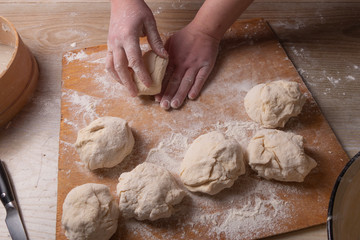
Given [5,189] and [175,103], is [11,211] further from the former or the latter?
[175,103]

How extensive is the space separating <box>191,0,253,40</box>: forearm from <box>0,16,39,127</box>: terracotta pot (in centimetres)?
89

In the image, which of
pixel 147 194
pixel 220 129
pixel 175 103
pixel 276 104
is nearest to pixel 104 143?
pixel 147 194

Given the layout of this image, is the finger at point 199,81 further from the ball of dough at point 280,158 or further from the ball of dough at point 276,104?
the ball of dough at point 280,158

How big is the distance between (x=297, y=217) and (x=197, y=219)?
0.40m

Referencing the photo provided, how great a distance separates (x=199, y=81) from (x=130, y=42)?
0.39 m

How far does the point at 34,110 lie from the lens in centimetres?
153

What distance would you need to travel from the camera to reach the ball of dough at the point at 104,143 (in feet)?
4.09

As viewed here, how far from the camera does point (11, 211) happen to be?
3.98 feet

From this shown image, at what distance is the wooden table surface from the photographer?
1313 millimetres

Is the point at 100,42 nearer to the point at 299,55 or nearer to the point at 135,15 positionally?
the point at 135,15

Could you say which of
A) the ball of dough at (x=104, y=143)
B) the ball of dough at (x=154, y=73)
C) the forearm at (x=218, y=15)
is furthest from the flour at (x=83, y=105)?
the forearm at (x=218, y=15)

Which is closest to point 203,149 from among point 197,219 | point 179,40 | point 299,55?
point 197,219

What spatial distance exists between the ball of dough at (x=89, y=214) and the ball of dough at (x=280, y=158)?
0.60 metres

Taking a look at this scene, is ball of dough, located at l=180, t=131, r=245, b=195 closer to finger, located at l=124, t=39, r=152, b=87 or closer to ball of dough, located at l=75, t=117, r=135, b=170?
ball of dough, located at l=75, t=117, r=135, b=170
